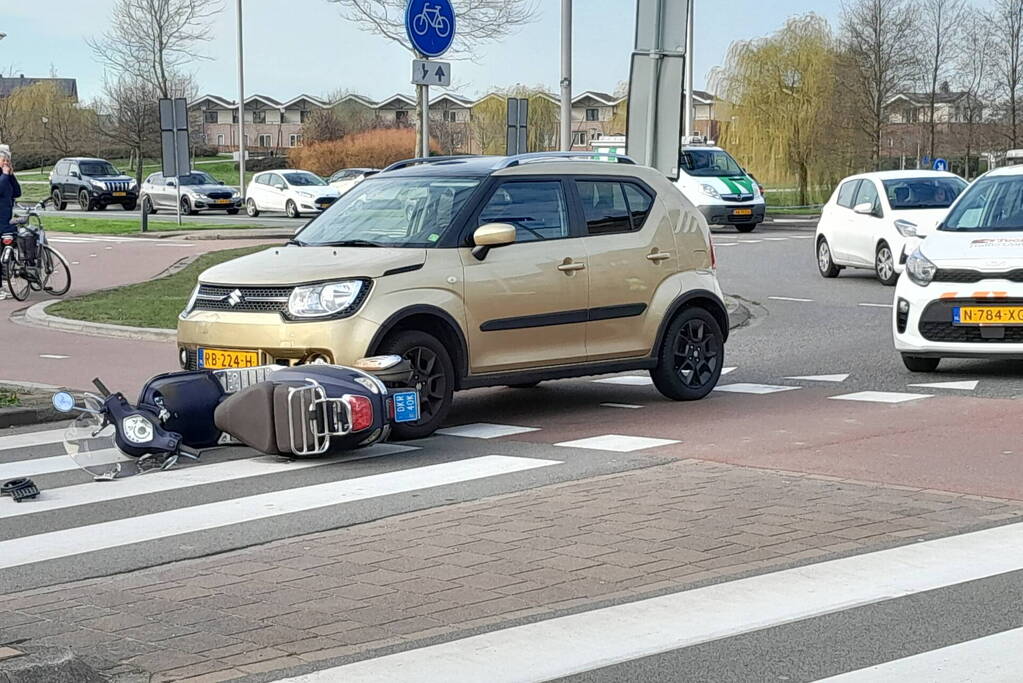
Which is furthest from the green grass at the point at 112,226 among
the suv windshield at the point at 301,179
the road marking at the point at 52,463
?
the road marking at the point at 52,463

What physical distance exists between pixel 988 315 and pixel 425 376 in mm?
4856

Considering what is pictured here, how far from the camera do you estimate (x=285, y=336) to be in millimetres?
9461

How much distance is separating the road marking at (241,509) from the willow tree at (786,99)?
148ft

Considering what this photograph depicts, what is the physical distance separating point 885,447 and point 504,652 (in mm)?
4683

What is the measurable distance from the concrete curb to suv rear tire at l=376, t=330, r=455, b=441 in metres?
6.01

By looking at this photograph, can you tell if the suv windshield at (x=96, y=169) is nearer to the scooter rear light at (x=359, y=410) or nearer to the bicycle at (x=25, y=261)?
the bicycle at (x=25, y=261)

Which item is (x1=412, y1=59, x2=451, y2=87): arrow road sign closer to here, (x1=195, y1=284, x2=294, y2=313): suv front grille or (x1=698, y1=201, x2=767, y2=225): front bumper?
(x1=195, y1=284, x2=294, y2=313): suv front grille

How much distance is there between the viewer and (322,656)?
5.11 m

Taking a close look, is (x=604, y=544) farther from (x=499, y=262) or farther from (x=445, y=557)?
(x=499, y=262)

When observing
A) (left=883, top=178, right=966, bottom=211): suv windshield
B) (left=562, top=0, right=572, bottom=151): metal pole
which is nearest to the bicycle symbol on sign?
(left=562, top=0, right=572, bottom=151): metal pole

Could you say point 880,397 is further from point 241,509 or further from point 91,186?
point 91,186

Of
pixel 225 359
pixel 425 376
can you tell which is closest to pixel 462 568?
pixel 425 376

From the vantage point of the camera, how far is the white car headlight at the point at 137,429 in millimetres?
8656

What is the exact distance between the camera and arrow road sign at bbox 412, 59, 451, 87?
1465cm
